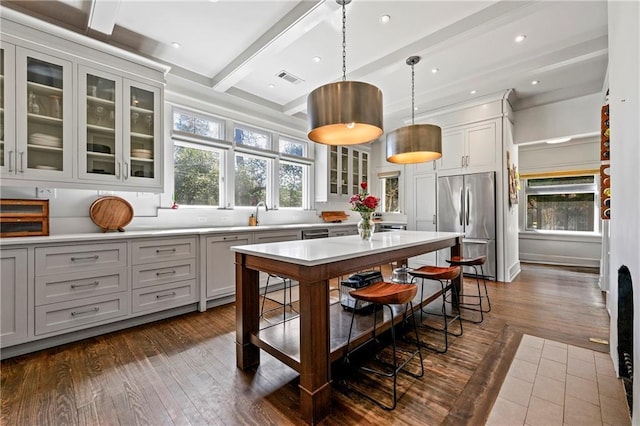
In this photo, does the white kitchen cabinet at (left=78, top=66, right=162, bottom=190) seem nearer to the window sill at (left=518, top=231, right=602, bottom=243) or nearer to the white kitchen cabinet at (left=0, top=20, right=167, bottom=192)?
the white kitchen cabinet at (left=0, top=20, right=167, bottom=192)

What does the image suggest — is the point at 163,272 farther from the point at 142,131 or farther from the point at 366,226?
the point at 366,226

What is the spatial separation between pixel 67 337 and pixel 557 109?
23.6 feet

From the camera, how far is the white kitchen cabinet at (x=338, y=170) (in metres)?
5.52

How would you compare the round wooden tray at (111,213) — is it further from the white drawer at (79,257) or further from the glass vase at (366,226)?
the glass vase at (366,226)

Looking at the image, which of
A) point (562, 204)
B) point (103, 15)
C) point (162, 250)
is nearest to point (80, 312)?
point (162, 250)

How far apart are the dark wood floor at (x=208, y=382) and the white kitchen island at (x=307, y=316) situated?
142mm

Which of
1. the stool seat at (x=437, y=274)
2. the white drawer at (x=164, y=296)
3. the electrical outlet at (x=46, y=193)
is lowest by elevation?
the white drawer at (x=164, y=296)

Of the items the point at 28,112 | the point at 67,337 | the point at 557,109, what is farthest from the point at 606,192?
the point at 28,112

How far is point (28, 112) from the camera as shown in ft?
8.10

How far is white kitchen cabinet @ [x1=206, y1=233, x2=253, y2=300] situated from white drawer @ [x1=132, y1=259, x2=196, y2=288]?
17 centimetres

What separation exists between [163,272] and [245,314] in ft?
4.76

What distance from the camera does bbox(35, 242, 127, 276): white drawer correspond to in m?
2.32

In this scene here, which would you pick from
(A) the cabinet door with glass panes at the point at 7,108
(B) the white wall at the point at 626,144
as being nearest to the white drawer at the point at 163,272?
(A) the cabinet door with glass panes at the point at 7,108

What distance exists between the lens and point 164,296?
9.78ft
